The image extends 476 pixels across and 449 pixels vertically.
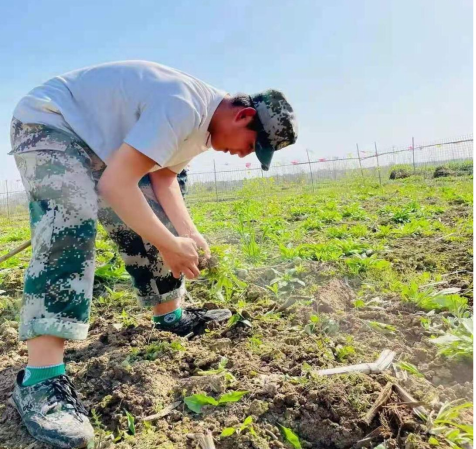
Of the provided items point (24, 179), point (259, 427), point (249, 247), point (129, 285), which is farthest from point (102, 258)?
point (259, 427)

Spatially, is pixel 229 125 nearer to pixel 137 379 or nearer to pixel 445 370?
pixel 137 379

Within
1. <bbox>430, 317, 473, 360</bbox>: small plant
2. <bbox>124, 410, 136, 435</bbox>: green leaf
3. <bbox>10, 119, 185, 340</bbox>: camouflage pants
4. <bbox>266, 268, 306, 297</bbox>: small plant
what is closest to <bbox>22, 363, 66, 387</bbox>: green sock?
<bbox>10, 119, 185, 340</bbox>: camouflage pants

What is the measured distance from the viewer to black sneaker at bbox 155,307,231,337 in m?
2.37

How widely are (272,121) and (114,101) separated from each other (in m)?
0.65

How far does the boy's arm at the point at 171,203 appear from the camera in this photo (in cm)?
230

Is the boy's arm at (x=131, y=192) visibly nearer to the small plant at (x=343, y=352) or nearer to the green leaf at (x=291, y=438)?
the green leaf at (x=291, y=438)

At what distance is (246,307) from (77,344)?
3.21 ft

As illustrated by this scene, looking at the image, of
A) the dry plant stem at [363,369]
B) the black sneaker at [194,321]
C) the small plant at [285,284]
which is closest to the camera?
the dry plant stem at [363,369]

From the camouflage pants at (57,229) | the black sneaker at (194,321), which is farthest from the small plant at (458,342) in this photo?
the camouflage pants at (57,229)

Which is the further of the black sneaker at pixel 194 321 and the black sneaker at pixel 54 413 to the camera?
the black sneaker at pixel 194 321

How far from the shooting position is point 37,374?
164cm

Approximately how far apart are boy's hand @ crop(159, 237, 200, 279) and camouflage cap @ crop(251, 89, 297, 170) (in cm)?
52

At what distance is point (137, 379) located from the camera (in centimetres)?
185

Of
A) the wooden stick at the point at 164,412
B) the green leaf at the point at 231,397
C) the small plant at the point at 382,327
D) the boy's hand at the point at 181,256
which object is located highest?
the boy's hand at the point at 181,256
